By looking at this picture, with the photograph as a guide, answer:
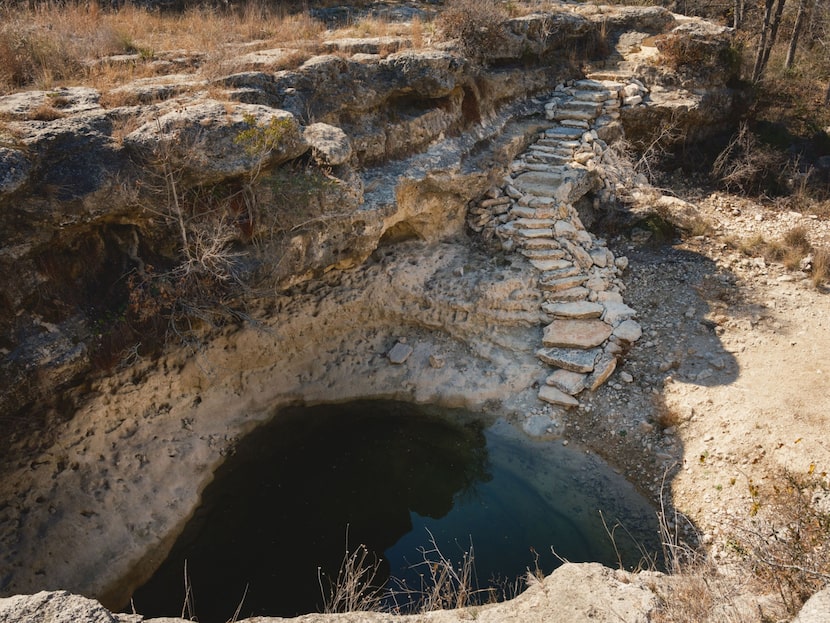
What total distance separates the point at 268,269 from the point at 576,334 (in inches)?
202

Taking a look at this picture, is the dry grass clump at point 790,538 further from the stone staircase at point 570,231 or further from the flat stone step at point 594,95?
the flat stone step at point 594,95

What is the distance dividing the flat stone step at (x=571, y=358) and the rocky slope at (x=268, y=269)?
4cm

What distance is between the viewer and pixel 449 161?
35.0ft

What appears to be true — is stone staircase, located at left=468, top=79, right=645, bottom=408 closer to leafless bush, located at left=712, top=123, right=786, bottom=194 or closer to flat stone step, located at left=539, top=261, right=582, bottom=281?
flat stone step, located at left=539, top=261, right=582, bottom=281

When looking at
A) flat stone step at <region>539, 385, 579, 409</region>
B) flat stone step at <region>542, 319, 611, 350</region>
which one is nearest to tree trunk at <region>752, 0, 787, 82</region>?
flat stone step at <region>542, 319, 611, 350</region>

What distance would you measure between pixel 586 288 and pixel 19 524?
9.13 metres

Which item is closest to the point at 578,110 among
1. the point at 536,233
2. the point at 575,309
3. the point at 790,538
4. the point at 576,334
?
the point at 536,233

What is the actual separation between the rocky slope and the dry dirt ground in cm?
59

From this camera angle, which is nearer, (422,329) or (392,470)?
(392,470)

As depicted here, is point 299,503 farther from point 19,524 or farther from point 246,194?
point 246,194

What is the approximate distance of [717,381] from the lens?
893 cm

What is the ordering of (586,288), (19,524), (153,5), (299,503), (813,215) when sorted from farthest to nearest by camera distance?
(153,5) → (813,215) → (586,288) → (299,503) → (19,524)

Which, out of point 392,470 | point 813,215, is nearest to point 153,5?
point 392,470

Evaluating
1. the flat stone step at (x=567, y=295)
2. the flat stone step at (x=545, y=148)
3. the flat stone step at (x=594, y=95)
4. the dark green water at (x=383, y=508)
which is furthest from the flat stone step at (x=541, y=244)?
the flat stone step at (x=594, y=95)
